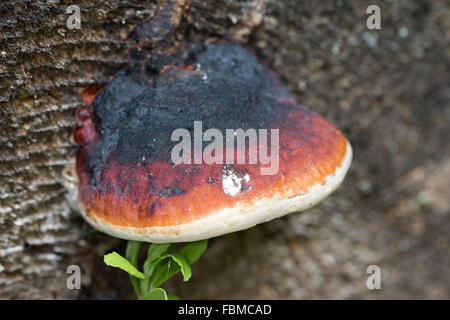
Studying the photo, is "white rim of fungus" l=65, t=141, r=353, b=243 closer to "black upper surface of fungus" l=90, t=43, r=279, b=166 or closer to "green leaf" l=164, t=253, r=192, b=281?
"green leaf" l=164, t=253, r=192, b=281

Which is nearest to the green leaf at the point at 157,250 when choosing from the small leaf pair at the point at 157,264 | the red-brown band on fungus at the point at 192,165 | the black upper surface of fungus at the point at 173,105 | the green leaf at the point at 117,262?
the small leaf pair at the point at 157,264

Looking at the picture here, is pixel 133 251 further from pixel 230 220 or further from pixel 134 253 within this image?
pixel 230 220

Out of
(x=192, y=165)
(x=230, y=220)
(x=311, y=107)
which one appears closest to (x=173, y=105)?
(x=192, y=165)

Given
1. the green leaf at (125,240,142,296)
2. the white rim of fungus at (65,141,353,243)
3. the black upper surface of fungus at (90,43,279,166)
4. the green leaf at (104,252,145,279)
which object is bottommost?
the green leaf at (125,240,142,296)

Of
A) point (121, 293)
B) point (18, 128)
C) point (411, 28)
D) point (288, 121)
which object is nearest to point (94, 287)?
point (121, 293)

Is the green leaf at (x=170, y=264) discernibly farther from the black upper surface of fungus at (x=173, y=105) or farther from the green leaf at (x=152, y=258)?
the black upper surface of fungus at (x=173, y=105)

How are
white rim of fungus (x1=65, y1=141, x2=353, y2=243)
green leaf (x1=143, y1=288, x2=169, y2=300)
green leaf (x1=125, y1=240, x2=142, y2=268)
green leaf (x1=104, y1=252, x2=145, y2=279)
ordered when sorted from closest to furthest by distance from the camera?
white rim of fungus (x1=65, y1=141, x2=353, y2=243), green leaf (x1=104, y1=252, x2=145, y2=279), green leaf (x1=143, y1=288, x2=169, y2=300), green leaf (x1=125, y1=240, x2=142, y2=268)

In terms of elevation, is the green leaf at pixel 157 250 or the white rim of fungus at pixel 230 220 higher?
the white rim of fungus at pixel 230 220

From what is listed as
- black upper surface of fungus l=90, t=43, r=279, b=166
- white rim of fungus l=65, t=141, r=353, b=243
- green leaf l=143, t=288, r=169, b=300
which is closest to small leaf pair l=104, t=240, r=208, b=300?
green leaf l=143, t=288, r=169, b=300

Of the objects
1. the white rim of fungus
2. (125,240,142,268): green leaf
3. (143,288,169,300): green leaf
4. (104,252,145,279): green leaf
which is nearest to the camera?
the white rim of fungus
